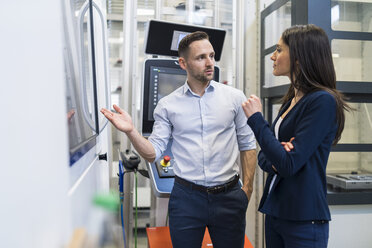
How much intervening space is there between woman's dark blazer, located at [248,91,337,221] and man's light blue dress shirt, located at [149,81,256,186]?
1.44 ft

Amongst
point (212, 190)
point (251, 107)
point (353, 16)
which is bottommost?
point (212, 190)

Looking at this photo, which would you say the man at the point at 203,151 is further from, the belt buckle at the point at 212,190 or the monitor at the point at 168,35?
the monitor at the point at 168,35

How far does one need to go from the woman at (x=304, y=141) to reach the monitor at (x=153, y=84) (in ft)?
3.84

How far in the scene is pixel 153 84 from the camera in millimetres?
2459

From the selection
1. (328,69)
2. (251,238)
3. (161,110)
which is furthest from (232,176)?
(251,238)

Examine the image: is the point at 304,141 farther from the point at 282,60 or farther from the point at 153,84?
the point at 153,84

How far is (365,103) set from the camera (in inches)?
103

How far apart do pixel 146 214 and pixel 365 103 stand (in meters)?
2.41

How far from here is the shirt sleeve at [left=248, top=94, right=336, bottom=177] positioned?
124 cm

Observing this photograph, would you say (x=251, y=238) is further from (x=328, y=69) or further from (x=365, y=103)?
(x=328, y=69)

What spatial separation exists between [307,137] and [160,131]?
85 centimetres

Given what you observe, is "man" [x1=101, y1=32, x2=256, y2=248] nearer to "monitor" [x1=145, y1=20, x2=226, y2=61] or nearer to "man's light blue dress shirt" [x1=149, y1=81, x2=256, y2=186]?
"man's light blue dress shirt" [x1=149, y1=81, x2=256, y2=186]

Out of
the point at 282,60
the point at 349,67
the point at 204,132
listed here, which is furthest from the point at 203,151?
the point at 349,67

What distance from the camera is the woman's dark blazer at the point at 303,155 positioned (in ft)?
4.09
